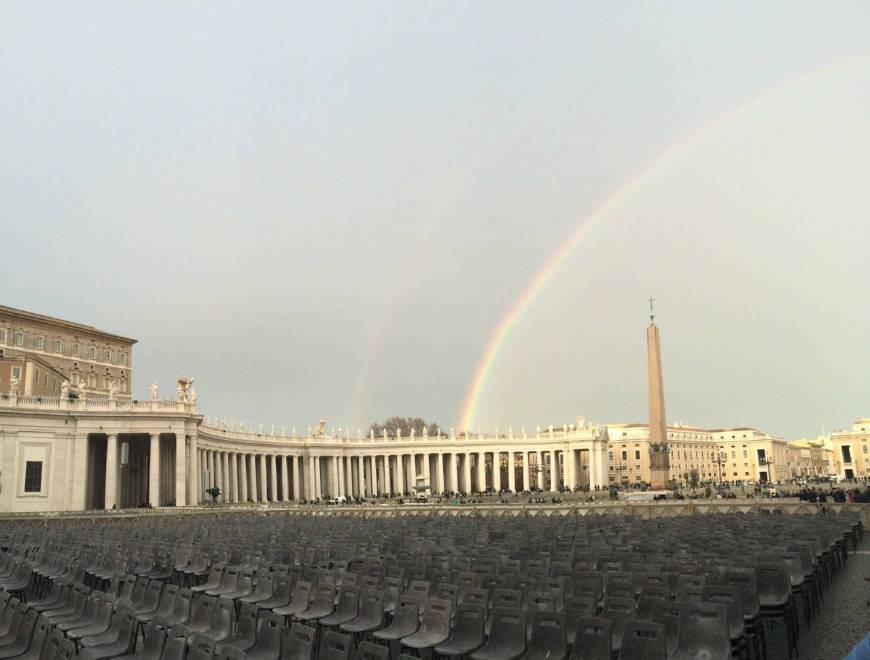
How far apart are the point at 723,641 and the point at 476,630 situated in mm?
3050

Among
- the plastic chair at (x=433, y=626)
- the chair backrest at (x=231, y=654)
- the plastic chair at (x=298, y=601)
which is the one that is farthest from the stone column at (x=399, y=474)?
the chair backrest at (x=231, y=654)

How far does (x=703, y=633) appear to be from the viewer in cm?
836

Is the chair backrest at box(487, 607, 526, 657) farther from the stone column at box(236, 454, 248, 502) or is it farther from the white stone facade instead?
the stone column at box(236, 454, 248, 502)

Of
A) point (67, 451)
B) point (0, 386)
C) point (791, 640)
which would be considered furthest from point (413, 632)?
point (0, 386)

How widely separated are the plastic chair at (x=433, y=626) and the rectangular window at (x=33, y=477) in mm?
61961

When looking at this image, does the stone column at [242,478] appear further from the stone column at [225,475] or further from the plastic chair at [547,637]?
the plastic chair at [547,637]

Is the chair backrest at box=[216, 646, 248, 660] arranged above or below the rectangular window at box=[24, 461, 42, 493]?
below

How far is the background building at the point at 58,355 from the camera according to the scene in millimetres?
75750

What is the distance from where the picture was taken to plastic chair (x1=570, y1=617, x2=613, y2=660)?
7918 millimetres

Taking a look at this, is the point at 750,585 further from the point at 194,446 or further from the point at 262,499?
the point at 262,499

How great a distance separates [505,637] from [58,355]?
92.1 meters

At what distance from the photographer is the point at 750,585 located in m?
10.6

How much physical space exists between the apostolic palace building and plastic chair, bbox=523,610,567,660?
178 feet

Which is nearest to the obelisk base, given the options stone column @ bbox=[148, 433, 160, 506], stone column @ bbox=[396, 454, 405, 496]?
stone column @ bbox=[148, 433, 160, 506]
